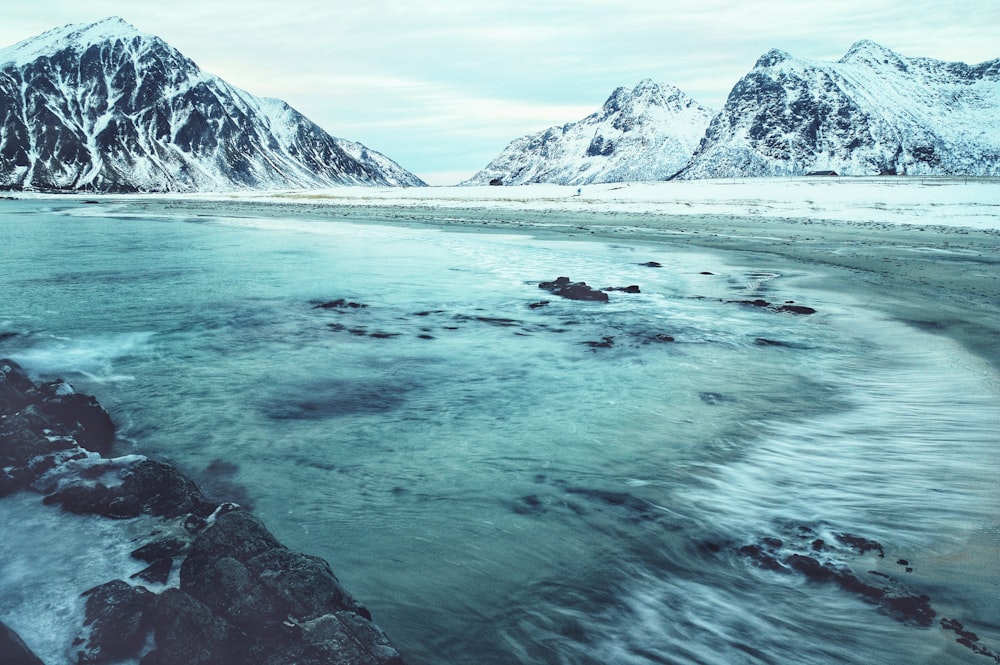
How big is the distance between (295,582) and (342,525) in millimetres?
1921

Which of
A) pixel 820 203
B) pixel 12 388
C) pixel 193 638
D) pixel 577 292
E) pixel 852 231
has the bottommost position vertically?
pixel 193 638

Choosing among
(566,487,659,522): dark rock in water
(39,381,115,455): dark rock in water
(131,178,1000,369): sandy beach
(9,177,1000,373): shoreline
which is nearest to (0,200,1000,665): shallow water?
(566,487,659,522): dark rock in water

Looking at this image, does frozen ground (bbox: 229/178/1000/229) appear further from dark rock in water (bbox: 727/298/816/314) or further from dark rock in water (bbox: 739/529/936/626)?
dark rock in water (bbox: 739/529/936/626)

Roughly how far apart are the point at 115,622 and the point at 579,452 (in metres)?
5.22

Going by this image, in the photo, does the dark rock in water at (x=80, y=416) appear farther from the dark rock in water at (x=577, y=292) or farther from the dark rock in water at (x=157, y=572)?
the dark rock in water at (x=577, y=292)

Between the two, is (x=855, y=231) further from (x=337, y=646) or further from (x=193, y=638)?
(x=193, y=638)

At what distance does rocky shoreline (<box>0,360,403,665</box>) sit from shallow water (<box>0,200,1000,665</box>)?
0.58 metres

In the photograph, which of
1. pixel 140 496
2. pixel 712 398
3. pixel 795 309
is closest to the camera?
pixel 140 496

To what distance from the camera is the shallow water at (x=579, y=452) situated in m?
5.13

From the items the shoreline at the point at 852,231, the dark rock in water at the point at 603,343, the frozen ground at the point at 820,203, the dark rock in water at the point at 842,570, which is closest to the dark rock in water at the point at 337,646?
the dark rock in water at the point at 842,570

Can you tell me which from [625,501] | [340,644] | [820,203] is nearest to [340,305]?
[625,501]

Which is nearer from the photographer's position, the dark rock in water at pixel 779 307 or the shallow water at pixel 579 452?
the shallow water at pixel 579 452

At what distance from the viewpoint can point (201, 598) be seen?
14.9ft

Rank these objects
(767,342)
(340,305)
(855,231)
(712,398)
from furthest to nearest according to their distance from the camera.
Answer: (855,231) < (340,305) < (767,342) < (712,398)
